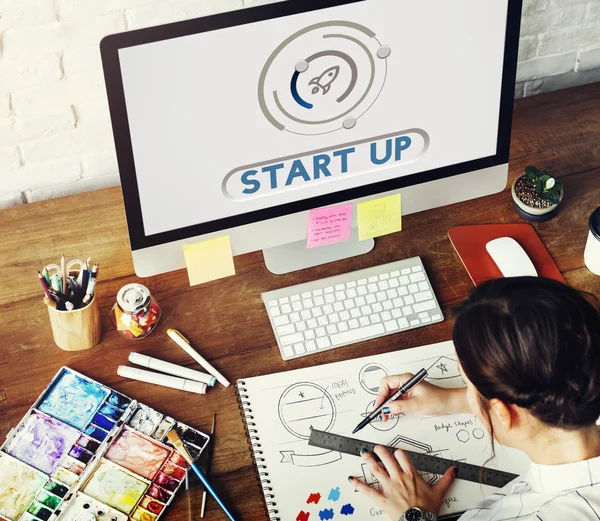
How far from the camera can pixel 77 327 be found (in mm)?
A: 1257

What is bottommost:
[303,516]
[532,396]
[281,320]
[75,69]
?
[303,516]

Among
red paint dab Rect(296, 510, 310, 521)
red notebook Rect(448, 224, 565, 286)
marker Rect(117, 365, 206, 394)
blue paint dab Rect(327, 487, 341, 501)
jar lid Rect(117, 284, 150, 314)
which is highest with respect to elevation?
jar lid Rect(117, 284, 150, 314)

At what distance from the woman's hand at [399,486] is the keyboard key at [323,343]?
20 cm

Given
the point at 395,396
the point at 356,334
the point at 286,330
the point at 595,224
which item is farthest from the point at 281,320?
the point at 595,224

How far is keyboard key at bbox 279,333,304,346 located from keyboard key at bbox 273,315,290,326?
0.03 m

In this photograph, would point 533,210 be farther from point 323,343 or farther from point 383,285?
point 323,343

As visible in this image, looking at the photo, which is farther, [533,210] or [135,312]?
[533,210]

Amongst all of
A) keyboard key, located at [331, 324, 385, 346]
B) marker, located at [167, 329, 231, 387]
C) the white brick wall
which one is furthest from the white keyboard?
the white brick wall

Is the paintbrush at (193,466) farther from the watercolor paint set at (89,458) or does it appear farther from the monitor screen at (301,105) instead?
the monitor screen at (301,105)

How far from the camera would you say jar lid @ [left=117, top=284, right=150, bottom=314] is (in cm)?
127

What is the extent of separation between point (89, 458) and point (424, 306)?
594mm

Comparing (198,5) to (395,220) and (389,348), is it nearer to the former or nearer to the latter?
(395,220)

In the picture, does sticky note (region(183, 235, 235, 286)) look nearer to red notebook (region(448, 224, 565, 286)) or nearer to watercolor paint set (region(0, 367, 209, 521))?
watercolor paint set (region(0, 367, 209, 521))

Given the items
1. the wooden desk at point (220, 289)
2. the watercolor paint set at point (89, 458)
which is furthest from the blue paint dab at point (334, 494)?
the watercolor paint set at point (89, 458)
